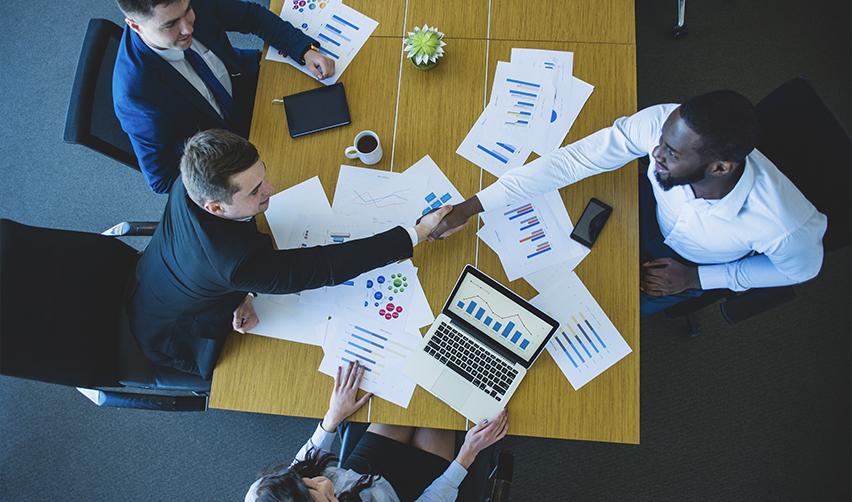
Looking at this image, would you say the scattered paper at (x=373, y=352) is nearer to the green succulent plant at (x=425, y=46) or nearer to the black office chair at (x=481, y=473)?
the black office chair at (x=481, y=473)

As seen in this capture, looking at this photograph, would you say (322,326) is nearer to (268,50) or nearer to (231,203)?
(231,203)

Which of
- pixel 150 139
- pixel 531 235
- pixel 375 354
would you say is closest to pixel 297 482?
pixel 375 354

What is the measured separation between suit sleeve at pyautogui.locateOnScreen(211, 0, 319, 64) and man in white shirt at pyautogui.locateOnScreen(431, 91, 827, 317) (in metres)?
0.80

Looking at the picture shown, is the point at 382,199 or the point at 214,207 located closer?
the point at 214,207

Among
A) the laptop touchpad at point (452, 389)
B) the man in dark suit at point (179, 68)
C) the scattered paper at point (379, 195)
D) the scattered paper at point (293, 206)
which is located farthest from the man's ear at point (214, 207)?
the laptop touchpad at point (452, 389)

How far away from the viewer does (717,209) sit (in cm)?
150

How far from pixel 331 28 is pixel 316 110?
0.32m

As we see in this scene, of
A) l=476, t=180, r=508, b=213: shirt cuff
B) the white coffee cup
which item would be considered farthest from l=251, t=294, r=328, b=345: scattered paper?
l=476, t=180, r=508, b=213: shirt cuff

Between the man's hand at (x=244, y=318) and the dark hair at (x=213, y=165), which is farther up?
the dark hair at (x=213, y=165)

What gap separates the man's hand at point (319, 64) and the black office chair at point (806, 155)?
1.35 meters

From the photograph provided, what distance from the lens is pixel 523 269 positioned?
1642 millimetres

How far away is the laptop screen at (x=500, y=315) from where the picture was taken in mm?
1556

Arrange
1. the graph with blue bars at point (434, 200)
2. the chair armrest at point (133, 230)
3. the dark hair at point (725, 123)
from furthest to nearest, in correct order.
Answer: the chair armrest at point (133, 230), the graph with blue bars at point (434, 200), the dark hair at point (725, 123)

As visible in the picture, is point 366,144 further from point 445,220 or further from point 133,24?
point 133,24
